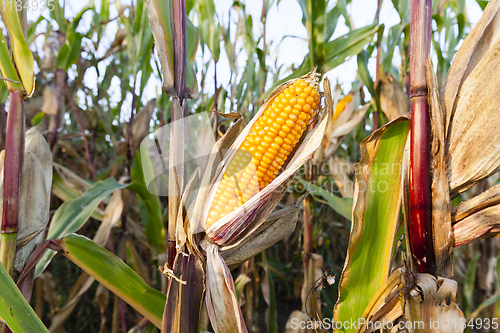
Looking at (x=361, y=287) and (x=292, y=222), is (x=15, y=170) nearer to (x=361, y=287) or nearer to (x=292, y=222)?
(x=292, y=222)

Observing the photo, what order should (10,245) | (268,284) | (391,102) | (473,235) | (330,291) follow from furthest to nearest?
1. (330,291)
2. (268,284)
3. (391,102)
4. (10,245)
5. (473,235)

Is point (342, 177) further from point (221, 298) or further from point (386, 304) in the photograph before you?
point (221, 298)

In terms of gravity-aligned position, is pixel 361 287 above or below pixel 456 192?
below

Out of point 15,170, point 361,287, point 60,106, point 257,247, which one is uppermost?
point 60,106

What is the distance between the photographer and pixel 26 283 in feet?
2.73

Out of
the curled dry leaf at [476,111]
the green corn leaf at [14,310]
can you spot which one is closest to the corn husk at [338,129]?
the curled dry leaf at [476,111]

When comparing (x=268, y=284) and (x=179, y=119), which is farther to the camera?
(x=268, y=284)

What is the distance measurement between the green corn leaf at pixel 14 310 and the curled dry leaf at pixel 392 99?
4.95 ft

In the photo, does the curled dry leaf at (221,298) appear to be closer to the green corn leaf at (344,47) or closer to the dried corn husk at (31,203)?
the dried corn husk at (31,203)

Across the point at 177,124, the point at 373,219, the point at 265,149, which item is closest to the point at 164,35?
the point at 177,124

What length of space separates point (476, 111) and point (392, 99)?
0.89 meters

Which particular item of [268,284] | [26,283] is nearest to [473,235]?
[26,283]

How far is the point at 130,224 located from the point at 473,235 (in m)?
1.75

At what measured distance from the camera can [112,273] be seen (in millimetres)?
850
